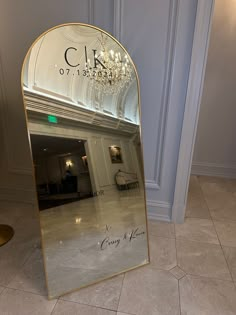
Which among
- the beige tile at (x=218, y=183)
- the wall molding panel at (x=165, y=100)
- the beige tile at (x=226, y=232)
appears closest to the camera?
the wall molding panel at (x=165, y=100)

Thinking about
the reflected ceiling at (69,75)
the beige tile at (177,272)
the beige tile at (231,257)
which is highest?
the reflected ceiling at (69,75)

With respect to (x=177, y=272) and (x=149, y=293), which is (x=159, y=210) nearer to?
(x=177, y=272)

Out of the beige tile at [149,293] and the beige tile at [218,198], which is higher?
the beige tile at [149,293]

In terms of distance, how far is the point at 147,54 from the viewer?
1.47 meters

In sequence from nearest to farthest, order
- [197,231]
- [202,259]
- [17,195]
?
[202,259], [197,231], [17,195]

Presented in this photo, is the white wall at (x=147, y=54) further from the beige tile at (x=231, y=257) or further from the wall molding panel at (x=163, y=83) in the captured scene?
the beige tile at (x=231, y=257)

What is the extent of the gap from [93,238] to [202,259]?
2.59 ft

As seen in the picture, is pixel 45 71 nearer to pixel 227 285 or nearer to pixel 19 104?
pixel 19 104

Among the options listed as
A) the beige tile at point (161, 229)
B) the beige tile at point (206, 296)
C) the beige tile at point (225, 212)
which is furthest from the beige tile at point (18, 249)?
the beige tile at point (225, 212)

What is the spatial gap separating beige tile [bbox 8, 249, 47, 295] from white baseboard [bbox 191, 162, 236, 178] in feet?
7.90

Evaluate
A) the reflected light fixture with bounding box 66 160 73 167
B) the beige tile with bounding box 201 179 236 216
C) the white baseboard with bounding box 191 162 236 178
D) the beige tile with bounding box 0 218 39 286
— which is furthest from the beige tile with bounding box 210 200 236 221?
the beige tile with bounding box 0 218 39 286

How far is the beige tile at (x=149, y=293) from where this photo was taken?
1.06 metres

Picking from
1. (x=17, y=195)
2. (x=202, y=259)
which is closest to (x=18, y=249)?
(x=17, y=195)

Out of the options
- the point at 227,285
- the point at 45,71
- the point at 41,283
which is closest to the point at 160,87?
the point at 45,71
